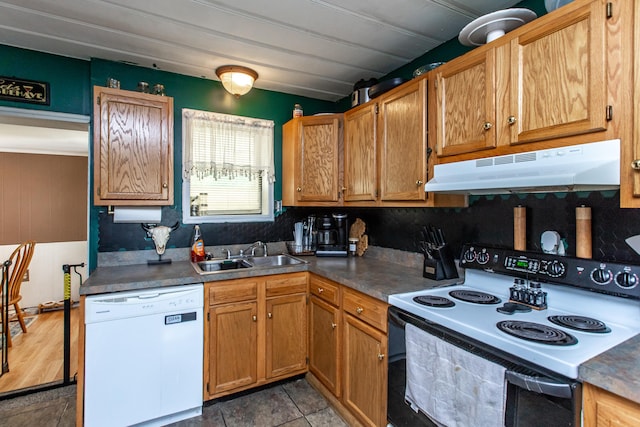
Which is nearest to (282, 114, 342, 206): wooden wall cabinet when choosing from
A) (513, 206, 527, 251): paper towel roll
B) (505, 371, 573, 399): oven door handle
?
(513, 206, 527, 251): paper towel roll

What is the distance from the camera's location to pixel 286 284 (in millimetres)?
2373

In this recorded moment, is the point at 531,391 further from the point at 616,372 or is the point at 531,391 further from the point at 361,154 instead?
the point at 361,154

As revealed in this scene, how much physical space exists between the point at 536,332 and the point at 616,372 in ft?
0.93

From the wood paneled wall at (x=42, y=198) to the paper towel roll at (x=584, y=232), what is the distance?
5.65m

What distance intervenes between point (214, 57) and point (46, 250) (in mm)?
4056

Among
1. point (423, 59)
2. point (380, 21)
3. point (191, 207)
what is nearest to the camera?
point (380, 21)

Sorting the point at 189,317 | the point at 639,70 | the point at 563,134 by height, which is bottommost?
the point at 189,317

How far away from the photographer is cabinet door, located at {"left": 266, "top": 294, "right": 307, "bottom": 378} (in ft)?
7.64

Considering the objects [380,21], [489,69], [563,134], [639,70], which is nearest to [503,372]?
[563,134]

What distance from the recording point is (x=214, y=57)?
2.35m

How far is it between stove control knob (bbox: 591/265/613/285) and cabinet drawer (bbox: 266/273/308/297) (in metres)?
1.71

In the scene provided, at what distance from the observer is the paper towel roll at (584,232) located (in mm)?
1380

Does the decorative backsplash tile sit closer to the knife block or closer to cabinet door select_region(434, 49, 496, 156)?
the knife block

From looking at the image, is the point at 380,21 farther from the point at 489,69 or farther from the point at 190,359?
the point at 190,359
